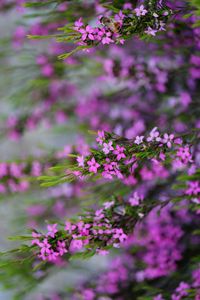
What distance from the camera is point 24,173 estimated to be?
1.38m

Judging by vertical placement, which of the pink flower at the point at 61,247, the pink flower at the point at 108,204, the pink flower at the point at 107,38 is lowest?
the pink flower at the point at 61,247

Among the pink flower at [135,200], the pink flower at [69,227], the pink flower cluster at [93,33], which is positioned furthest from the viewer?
the pink flower at [135,200]

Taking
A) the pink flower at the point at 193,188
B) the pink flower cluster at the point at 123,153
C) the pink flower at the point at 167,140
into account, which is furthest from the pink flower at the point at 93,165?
the pink flower at the point at 193,188

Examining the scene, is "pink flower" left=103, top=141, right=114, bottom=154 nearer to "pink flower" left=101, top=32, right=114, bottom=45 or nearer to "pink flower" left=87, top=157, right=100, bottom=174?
"pink flower" left=87, top=157, right=100, bottom=174

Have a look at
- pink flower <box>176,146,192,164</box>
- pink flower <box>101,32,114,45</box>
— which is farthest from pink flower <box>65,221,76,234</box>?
pink flower <box>101,32,114,45</box>

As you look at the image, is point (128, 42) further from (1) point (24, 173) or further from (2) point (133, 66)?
(1) point (24, 173)

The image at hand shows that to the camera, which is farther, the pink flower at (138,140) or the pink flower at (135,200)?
the pink flower at (135,200)

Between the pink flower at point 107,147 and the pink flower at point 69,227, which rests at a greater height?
the pink flower at point 107,147

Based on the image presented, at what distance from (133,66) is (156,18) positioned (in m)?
0.41

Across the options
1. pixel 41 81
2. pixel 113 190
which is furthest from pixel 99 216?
pixel 41 81

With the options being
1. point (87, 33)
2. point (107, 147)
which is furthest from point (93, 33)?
point (107, 147)

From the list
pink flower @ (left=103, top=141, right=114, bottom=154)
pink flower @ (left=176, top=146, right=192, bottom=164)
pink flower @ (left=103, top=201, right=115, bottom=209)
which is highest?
pink flower @ (left=103, top=141, right=114, bottom=154)

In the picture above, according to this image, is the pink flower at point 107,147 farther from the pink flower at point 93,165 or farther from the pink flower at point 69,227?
the pink flower at point 69,227

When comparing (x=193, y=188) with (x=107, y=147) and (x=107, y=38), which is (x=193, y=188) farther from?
(x=107, y=38)
